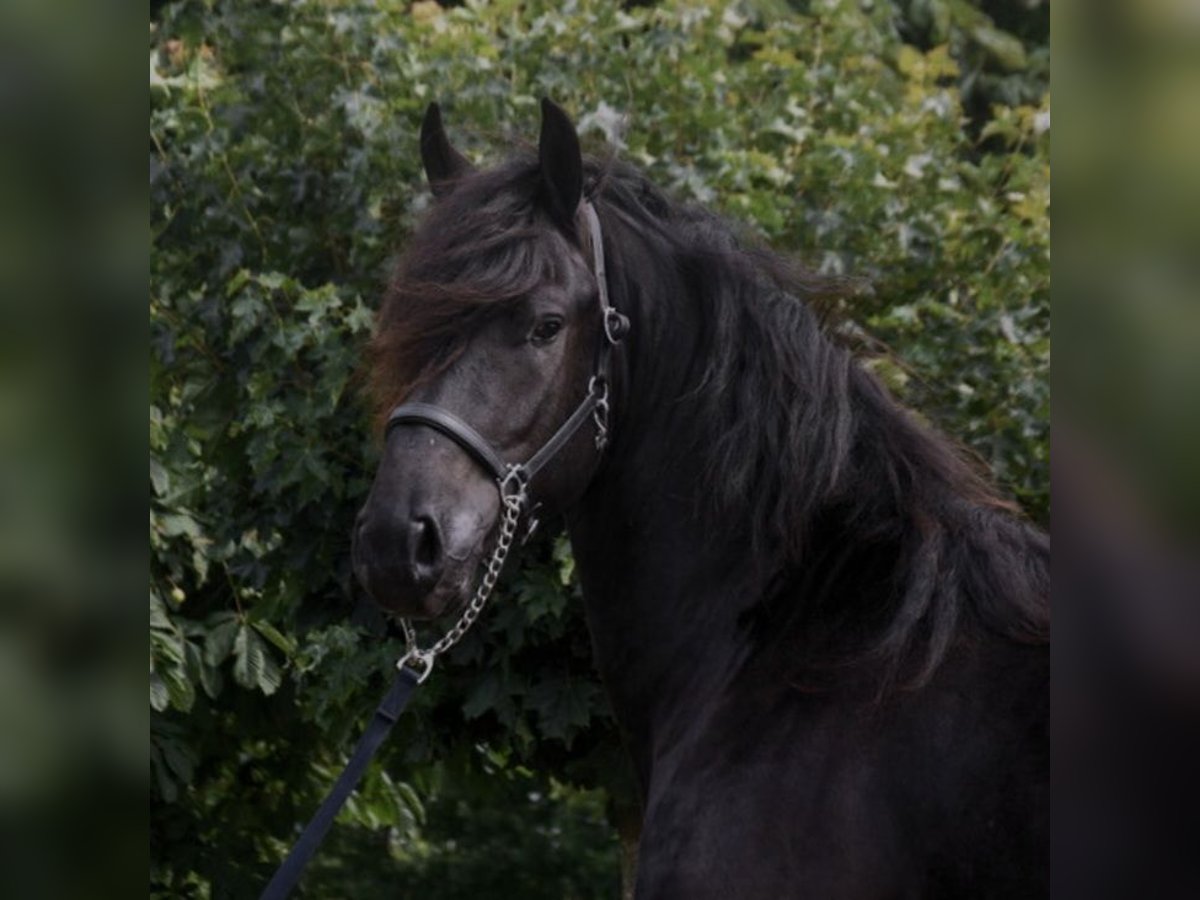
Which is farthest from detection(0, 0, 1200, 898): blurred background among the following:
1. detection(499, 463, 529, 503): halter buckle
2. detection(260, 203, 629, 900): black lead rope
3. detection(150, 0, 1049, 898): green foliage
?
detection(499, 463, 529, 503): halter buckle

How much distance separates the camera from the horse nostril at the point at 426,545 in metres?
2.56

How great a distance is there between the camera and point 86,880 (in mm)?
842

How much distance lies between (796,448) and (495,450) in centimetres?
50

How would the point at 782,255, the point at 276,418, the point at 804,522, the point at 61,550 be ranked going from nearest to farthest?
the point at 61,550, the point at 804,522, the point at 782,255, the point at 276,418

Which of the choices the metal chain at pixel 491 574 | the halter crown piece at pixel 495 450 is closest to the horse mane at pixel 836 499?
the halter crown piece at pixel 495 450

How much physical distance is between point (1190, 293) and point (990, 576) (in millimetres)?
1792

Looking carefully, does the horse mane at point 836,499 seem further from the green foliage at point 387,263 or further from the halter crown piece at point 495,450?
the green foliage at point 387,263

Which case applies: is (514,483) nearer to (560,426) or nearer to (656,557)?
(560,426)

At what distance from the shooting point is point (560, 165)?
2.87m

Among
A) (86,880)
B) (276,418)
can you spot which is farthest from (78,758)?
(276,418)

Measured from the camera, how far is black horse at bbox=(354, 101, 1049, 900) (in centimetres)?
247

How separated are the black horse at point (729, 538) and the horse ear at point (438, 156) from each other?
0.03 meters

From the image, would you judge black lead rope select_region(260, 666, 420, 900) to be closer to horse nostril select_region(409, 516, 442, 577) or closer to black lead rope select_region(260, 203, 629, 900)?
black lead rope select_region(260, 203, 629, 900)

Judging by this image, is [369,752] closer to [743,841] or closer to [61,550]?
[743,841]
